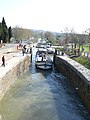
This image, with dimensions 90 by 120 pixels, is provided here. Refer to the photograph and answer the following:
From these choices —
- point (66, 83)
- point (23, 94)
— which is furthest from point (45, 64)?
point (23, 94)

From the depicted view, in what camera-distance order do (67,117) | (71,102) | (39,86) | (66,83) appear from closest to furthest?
(67,117) → (71,102) → (39,86) → (66,83)

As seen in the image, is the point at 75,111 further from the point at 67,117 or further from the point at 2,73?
the point at 2,73

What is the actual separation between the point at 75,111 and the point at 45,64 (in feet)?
73.4

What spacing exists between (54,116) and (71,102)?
3963mm

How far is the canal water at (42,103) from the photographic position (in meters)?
17.8

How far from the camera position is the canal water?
1777cm

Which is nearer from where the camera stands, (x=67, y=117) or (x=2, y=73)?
(x=67, y=117)

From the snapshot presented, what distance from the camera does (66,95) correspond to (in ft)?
77.1

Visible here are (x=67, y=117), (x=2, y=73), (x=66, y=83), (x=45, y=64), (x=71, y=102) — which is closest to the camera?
(x=67, y=117)

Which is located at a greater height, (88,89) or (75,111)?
(88,89)

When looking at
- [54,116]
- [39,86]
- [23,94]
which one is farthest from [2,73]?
[54,116]

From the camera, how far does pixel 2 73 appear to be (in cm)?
2342

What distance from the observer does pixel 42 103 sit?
2070 cm

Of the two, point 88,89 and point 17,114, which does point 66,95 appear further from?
point 17,114
